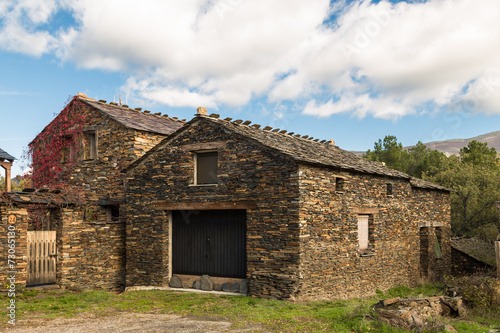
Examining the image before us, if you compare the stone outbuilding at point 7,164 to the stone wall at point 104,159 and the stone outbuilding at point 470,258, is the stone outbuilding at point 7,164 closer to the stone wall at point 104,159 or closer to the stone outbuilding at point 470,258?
the stone wall at point 104,159

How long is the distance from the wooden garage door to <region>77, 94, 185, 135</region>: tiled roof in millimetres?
4678

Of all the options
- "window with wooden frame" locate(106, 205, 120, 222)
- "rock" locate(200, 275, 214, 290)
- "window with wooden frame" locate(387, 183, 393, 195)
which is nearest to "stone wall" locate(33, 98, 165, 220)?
"window with wooden frame" locate(106, 205, 120, 222)

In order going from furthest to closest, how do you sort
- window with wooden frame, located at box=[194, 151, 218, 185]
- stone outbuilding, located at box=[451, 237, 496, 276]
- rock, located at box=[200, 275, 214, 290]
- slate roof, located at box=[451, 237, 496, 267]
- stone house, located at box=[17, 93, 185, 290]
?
slate roof, located at box=[451, 237, 496, 267] → stone outbuilding, located at box=[451, 237, 496, 276] → stone house, located at box=[17, 93, 185, 290] → window with wooden frame, located at box=[194, 151, 218, 185] → rock, located at box=[200, 275, 214, 290]

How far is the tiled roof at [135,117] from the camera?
1680 cm

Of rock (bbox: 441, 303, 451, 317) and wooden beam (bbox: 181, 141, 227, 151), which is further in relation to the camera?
wooden beam (bbox: 181, 141, 227, 151)

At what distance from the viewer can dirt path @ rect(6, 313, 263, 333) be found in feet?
28.0

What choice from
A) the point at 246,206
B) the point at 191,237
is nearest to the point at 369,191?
the point at 246,206

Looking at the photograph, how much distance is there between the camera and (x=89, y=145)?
57.9 ft

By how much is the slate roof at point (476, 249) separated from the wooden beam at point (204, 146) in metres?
13.8

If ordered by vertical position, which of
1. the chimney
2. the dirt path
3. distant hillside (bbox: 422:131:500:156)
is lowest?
the dirt path

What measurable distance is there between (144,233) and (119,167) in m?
3.46

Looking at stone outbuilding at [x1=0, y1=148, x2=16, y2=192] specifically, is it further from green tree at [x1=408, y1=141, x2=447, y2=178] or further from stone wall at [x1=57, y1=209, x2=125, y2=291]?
green tree at [x1=408, y1=141, x2=447, y2=178]

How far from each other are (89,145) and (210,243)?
7683mm

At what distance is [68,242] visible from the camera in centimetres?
1369
